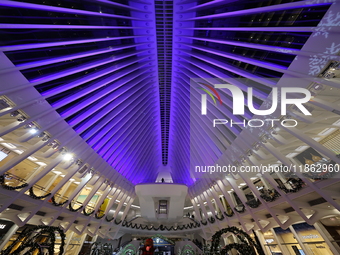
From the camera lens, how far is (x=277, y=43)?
7.95 m

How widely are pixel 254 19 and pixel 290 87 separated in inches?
162

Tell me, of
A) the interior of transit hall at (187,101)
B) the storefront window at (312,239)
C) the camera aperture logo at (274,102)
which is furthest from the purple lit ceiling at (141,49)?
the storefront window at (312,239)

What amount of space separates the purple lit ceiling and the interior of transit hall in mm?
82

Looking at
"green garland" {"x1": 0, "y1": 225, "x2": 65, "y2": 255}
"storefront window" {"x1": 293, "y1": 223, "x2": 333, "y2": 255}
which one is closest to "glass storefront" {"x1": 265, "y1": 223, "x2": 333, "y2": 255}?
"storefront window" {"x1": 293, "y1": 223, "x2": 333, "y2": 255}

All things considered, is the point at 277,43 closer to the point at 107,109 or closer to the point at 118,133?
the point at 107,109

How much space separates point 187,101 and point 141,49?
24.7ft

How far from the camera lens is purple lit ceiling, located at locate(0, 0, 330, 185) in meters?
7.22

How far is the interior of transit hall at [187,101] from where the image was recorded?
23.3ft

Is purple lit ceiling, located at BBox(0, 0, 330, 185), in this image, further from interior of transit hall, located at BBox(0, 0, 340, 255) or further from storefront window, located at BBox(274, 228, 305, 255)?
storefront window, located at BBox(274, 228, 305, 255)

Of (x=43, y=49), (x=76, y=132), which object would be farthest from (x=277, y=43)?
(x=76, y=132)

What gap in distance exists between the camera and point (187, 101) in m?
18.9

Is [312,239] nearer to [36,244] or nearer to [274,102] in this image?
[274,102]

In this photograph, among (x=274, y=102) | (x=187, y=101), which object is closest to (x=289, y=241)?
(x=274, y=102)

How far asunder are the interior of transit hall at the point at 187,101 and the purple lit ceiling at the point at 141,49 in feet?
0.27
